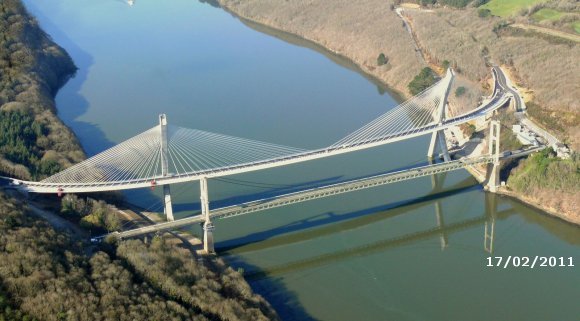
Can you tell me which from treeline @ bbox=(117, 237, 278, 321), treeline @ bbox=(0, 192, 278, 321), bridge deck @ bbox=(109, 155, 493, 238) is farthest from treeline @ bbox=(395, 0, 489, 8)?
treeline @ bbox=(0, 192, 278, 321)

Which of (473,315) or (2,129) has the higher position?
(2,129)

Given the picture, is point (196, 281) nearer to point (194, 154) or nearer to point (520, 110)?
point (194, 154)

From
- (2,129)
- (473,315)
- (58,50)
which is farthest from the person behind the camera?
(58,50)

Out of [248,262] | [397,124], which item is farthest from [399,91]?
[248,262]

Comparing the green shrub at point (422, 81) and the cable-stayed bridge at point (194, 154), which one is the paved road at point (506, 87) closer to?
the cable-stayed bridge at point (194, 154)

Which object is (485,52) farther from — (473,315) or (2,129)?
(2,129)

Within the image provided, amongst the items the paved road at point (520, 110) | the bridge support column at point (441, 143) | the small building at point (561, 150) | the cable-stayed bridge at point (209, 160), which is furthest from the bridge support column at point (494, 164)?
the paved road at point (520, 110)
